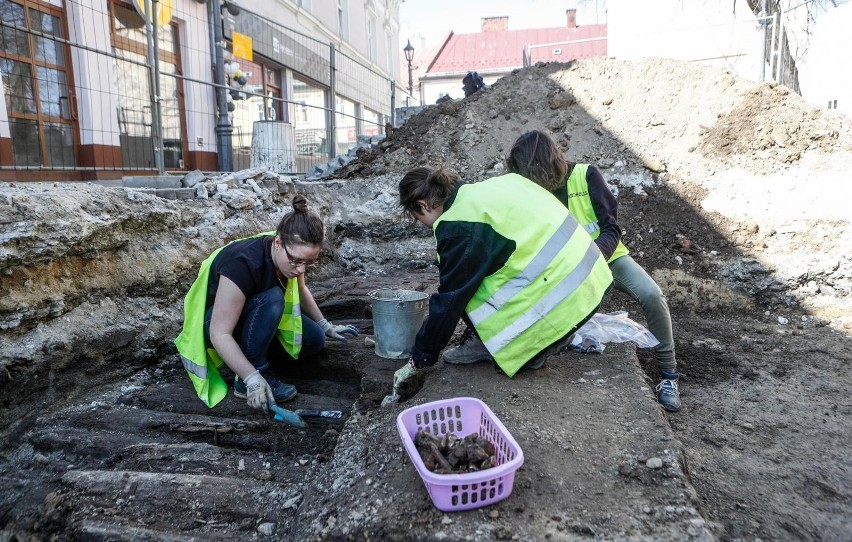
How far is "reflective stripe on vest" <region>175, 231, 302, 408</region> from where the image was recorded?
9.82ft

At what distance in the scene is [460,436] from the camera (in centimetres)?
210

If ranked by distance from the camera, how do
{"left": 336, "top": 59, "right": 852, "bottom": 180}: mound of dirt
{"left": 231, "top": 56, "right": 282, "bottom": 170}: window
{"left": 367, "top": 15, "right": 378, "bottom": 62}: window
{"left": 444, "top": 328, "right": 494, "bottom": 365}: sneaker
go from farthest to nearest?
{"left": 367, "top": 15, "right": 378, "bottom": 62}: window, {"left": 231, "top": 56, "right": 282, "bottom": 170}: window, {"left": 336, "top": 59, "right": 852, "bottom": 180}: mound of dirt, {"left": 444, "top": 328, "right": 494, "bottom": 365}: sneaker

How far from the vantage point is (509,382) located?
2.54m

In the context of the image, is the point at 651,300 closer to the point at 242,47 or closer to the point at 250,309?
the point at 250,309

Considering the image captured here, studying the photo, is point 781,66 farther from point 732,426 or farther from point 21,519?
point 21,519

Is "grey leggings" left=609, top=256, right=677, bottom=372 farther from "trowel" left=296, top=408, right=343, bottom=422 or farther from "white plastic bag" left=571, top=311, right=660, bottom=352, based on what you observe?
"trowel" left=296, top=408, right=343, bottom=422

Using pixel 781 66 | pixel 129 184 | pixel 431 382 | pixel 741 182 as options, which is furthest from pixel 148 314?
pixel 781 66

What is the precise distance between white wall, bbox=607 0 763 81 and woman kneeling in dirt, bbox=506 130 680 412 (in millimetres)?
6588

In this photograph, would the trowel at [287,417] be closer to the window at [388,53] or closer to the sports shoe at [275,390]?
the sports shoe at [275,390]

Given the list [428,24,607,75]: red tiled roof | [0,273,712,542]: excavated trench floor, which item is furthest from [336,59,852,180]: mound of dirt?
[428,24,607,75]: red tiled roof

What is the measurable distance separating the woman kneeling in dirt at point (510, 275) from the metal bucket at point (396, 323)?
0.66 metres

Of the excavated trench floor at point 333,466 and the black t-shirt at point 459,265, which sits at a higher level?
the black t-shirt at point 459,265

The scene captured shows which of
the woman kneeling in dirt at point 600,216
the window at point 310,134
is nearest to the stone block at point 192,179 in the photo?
the woman kneeling in dirt at point 600,216

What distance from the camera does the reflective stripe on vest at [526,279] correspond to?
94.3 inches
